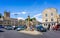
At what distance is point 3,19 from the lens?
139 metres

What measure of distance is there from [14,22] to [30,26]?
10328 centimetres

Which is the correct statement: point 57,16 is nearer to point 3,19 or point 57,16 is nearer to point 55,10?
point 55,10

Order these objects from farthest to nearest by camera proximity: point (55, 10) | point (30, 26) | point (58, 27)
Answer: point (55, 10) → point (58, 27) → point (30, 26)

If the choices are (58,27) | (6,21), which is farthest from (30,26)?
(6,21)

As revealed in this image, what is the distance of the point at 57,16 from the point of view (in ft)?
309

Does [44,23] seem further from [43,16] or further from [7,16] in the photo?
[7,16]

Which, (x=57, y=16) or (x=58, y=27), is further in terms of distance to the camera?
(x=57, y=16)

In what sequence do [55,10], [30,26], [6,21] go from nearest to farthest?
[30,26] → [55,10] → [6,21]

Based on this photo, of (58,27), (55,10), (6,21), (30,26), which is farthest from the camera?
(6,21)

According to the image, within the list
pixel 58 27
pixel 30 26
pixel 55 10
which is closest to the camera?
pixel 30 26

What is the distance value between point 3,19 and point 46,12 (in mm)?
53836

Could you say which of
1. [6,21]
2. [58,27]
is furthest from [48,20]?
[6,21]

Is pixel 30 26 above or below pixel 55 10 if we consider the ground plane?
below

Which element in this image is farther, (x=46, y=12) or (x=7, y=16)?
(x=7, y=16)
